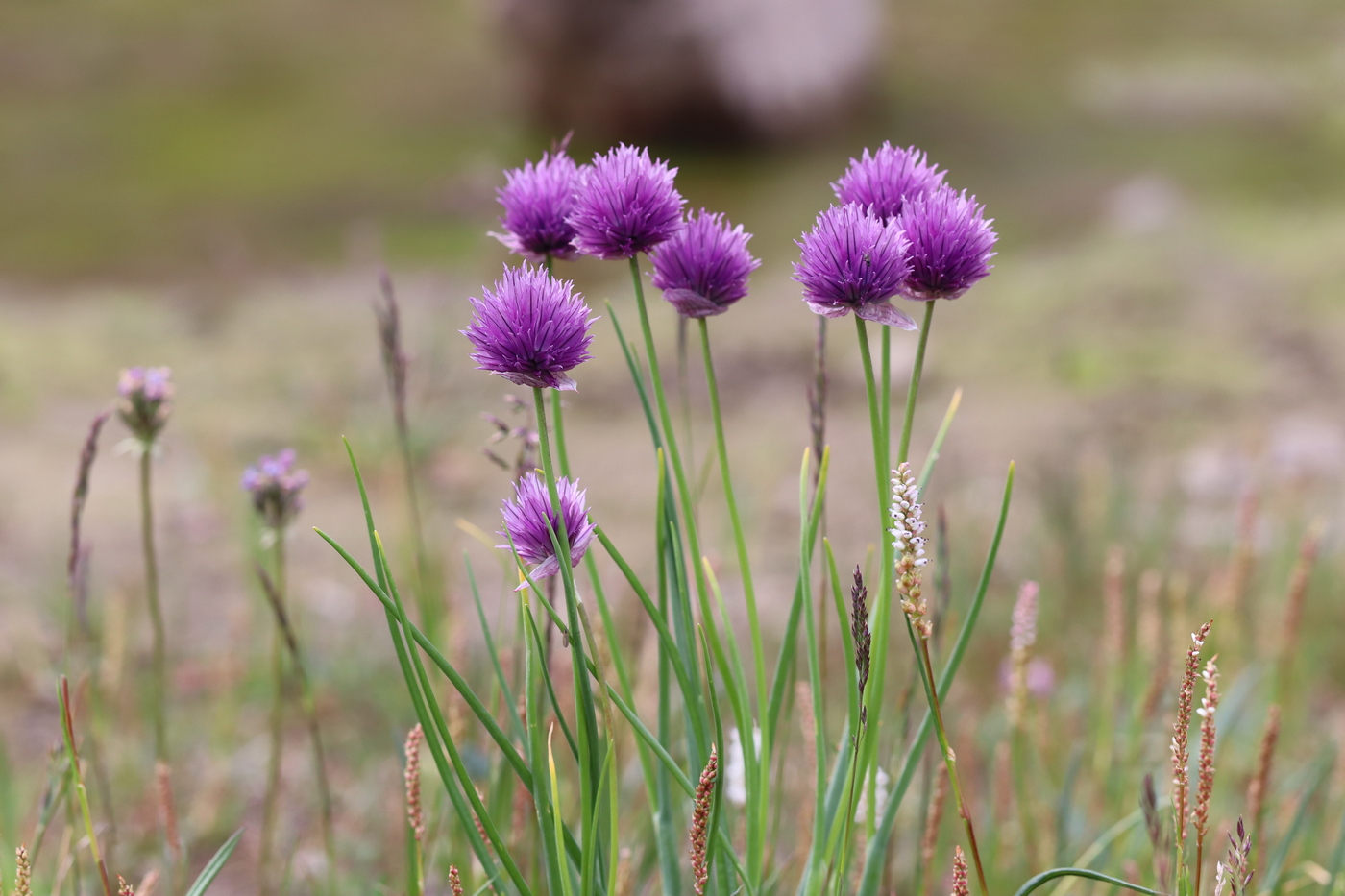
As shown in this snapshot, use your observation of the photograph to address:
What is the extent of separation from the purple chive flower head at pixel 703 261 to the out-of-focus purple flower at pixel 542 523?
8.1 inches

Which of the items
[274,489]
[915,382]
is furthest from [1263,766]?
[274,489]

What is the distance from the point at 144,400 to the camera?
1.36m

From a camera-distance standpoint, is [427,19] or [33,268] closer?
[33,268]

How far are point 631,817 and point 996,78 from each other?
7407mm

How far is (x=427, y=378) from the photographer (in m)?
4.32

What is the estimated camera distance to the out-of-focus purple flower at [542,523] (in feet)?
2.80

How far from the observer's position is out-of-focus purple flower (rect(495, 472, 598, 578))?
85 cm

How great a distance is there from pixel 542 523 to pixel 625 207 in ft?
0.88

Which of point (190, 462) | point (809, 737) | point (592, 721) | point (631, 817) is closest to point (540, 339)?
point (592, 721)

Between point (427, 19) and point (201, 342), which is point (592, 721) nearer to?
point (201, 342)

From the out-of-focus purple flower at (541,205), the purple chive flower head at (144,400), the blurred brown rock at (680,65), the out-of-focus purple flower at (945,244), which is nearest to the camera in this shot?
the out-of-focus purple flower at (945,244)

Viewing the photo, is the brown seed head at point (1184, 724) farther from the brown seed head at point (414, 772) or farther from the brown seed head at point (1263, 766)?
the brown seed head at point (414, 772)

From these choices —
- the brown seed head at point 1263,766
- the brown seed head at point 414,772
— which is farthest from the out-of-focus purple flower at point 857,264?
the brown seed head at point 1263,766

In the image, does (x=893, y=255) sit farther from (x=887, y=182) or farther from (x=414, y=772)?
(x=414, y=772)
